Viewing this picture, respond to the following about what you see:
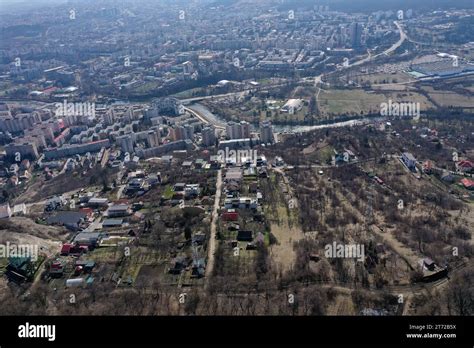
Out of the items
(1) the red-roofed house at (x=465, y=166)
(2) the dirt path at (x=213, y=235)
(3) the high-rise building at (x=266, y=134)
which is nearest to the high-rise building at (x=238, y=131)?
(3) the high-rise building at (x=266, y=134)

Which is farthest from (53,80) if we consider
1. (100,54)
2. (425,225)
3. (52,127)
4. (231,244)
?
(425,225)

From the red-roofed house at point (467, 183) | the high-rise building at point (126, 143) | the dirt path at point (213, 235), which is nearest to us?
the dirt path at point (213, 235)

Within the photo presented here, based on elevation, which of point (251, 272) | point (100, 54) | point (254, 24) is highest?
point (254, 24)

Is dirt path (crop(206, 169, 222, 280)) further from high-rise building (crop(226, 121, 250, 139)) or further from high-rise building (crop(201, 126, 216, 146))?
high-rise building (crop(226, 121, 250, 139))

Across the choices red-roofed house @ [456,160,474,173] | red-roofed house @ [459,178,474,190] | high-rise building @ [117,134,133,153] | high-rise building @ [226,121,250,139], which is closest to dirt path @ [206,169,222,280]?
high-rise building @ [226,121,250,139]

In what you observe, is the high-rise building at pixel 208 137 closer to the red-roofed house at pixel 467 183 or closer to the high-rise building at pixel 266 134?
the high-rise building at pixel 266 134

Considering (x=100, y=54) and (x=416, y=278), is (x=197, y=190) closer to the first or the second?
(x=416, y=278)

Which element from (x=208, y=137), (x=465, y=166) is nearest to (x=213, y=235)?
(x=208, y=137)

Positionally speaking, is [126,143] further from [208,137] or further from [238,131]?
[238,131]

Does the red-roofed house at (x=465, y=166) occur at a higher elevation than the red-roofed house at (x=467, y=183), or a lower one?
higher

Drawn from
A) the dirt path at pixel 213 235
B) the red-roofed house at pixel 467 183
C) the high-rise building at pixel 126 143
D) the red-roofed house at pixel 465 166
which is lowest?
the dirt path at pixel 213 235

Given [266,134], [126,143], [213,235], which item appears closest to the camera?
[213,235]
